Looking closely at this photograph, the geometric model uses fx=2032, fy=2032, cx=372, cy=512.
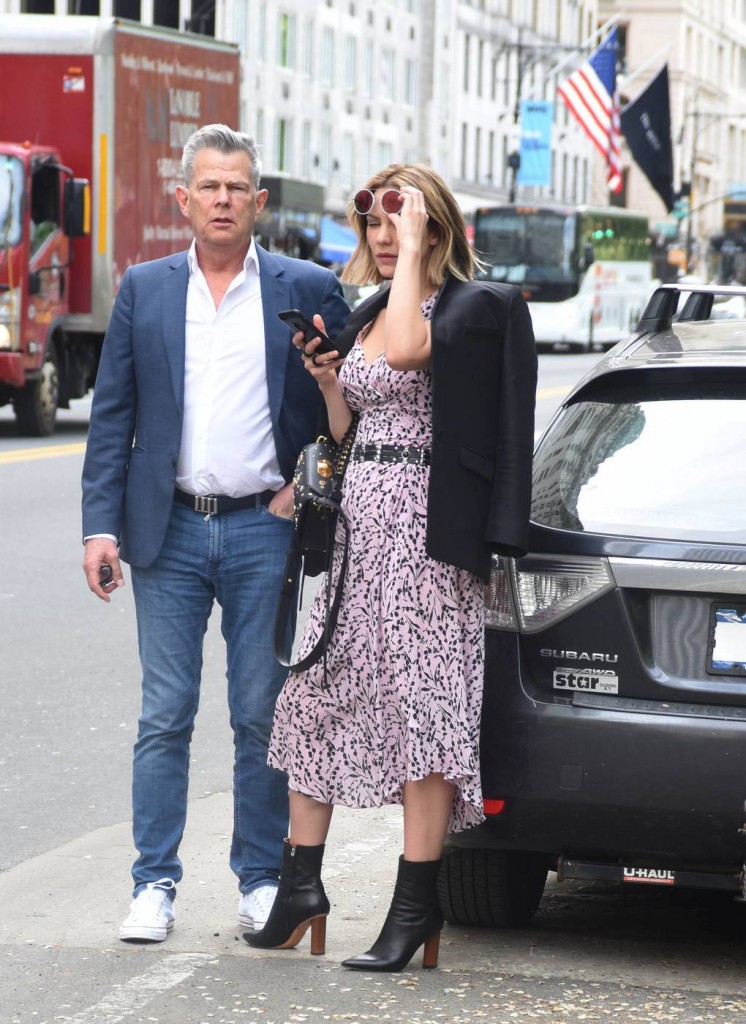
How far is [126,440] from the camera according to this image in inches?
189

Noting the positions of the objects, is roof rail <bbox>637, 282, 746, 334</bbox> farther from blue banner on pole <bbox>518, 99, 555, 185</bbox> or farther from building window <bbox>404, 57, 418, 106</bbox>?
building window <bbox>404, 57, 418, 106</bbox>

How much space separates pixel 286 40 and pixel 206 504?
56270 millimetres

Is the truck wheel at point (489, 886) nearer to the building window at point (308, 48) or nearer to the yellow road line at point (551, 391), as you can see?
the yellow road line at point (551, 391)

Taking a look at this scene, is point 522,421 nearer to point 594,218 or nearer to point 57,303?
point 57,303

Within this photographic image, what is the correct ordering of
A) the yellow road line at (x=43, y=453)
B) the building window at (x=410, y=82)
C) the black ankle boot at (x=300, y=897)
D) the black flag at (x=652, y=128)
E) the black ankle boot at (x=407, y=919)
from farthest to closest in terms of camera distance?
1. the building window at (x=410, y=82)
2. the black flag at (x=652, y=128)
3. the yellow road line at (x=43, y=453)
4. the black ankle boot at (x=300, y=897)
5. the black ankle boot at (x=407, y=919)

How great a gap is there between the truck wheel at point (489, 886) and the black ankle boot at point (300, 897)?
32 cm

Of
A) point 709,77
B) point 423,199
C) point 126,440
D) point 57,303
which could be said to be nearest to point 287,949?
point 126,440

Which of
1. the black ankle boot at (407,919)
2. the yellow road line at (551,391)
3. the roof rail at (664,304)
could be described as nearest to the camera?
the black ankle boot at (407,919)

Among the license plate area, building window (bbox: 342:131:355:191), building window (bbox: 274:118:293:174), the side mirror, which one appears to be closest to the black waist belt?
the license plate area

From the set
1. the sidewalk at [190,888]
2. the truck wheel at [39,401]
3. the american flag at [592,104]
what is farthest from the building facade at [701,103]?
the sidewalk at [190,888]

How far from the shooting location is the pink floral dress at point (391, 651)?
439 cm

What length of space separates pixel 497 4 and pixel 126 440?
80.0m

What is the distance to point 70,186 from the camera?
19031mm

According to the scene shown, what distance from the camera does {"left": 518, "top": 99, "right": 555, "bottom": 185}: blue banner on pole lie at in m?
60.2
